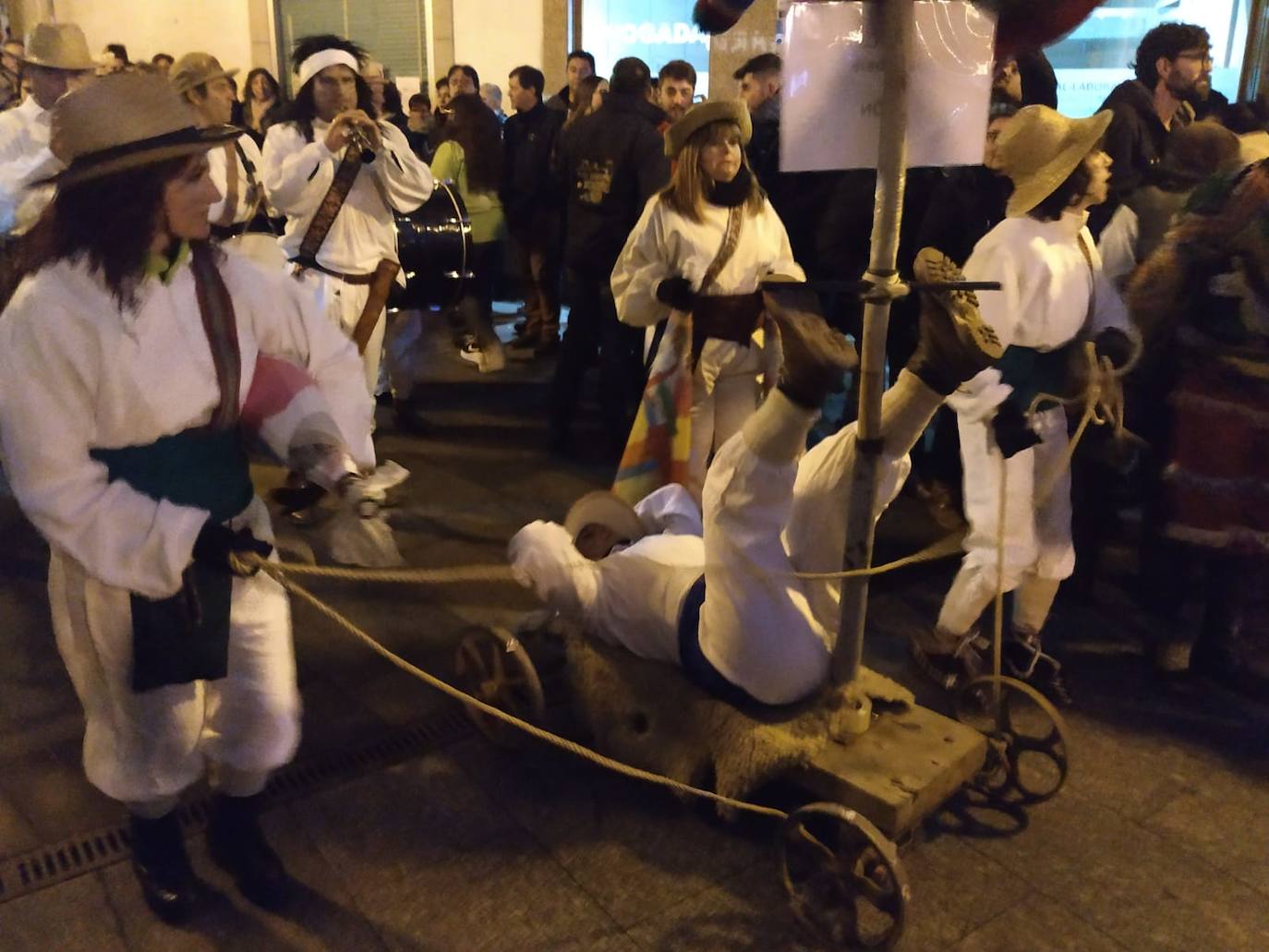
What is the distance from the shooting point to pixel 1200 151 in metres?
4.10

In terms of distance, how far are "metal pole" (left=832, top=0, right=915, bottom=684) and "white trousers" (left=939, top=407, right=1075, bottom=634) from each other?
92 cm

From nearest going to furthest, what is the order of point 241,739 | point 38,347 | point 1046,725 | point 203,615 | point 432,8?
point 38,347 < point 203,615 < point 241,739 < point 1046,725 < point 432,8

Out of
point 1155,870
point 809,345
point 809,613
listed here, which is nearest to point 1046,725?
point 1155,870

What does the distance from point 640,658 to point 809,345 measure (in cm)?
117

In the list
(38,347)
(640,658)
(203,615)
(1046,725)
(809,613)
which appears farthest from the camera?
(1046,725)

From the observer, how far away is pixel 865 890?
2418 mm

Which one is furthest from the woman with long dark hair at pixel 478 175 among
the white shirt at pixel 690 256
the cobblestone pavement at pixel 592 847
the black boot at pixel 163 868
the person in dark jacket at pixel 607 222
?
the black boot at pixel 163 868

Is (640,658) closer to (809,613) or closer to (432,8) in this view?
(809,613)

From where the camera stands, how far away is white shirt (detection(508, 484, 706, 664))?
293 centimetres

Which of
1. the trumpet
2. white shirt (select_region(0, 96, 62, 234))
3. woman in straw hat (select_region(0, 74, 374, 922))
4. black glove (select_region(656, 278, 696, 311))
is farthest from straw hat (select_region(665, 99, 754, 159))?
white shirt (select_region(0, 96, 62, 234))

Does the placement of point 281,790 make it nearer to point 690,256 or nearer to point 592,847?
point 592,847

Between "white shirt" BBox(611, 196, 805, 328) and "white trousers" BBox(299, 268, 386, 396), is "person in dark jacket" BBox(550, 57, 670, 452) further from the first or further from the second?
"white shirt" BBox(611, 196, 805, 328)

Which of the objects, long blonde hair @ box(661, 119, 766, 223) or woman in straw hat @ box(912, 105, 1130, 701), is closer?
woman in straw hat @ box(912, 105, 1130, 701)

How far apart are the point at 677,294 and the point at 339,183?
1.83 meters
